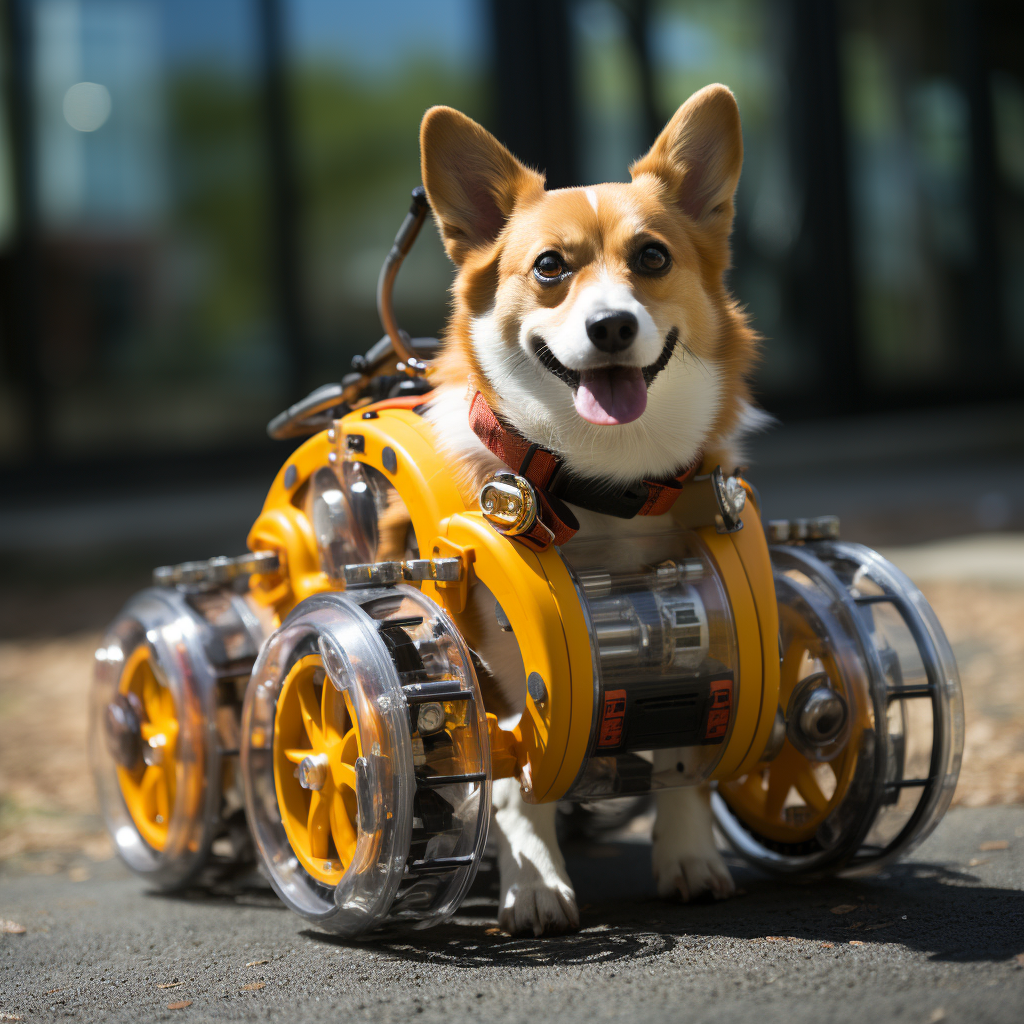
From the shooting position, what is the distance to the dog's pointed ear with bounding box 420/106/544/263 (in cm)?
256

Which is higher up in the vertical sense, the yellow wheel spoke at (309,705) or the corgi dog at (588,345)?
the corgi dog at (588,345)

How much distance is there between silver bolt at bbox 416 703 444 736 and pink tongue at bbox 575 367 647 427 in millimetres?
616

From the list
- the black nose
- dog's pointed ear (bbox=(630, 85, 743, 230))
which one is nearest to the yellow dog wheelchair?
the black nose

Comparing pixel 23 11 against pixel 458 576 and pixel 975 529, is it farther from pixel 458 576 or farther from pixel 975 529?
pixel 458 576

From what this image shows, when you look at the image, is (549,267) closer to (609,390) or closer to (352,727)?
(609,390)

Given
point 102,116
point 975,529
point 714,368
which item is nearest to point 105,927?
point 714,368

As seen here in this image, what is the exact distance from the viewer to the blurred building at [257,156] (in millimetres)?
8820

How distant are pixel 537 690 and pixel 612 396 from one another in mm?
570

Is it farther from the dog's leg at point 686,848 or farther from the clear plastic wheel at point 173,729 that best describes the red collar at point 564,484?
the clear plastic wheel at point 173,729

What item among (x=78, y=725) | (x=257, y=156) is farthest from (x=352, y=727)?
(x=257, y=156)

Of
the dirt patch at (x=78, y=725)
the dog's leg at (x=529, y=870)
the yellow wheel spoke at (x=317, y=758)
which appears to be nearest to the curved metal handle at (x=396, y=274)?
the yellow wheel spoke at (x=317, y=758)

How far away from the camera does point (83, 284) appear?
896 cm

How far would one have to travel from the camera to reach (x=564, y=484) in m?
2.49

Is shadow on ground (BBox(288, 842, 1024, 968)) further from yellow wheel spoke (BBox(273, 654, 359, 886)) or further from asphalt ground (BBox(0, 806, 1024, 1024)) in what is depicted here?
yellow wheel spoke (BBox(273, 654, 359, 886))
